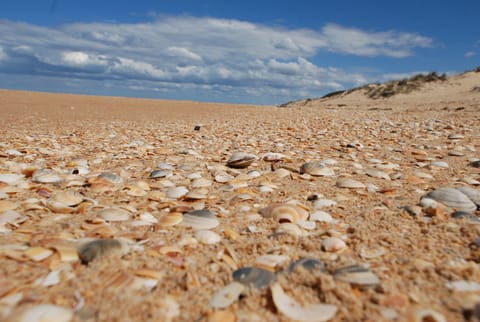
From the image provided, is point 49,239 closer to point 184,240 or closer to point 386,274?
point 184,240

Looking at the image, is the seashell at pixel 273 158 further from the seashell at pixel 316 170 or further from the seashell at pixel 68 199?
the seashell at pixel 68 199

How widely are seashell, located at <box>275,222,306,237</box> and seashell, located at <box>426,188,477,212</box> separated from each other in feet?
3.23

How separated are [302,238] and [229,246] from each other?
0.36 metres

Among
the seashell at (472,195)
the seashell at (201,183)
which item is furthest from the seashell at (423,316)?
the seashell at (201,183)

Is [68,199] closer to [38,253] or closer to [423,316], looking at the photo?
[38,253]

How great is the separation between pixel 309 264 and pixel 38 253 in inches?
42.6

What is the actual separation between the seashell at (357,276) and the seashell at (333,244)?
20 cm

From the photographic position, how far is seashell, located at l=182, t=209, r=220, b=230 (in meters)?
1.74

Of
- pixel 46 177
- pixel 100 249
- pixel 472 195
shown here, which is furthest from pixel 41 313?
pixel 472 195

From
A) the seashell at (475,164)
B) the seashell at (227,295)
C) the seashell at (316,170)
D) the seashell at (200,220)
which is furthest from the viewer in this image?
the seashell at (475,164)

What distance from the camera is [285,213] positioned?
72.0 inches

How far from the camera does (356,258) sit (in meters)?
1.38

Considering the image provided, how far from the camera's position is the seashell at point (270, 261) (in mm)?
1316

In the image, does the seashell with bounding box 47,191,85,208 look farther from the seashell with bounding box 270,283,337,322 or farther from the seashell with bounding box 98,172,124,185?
the seashell with bounding box 270,283,337,322
